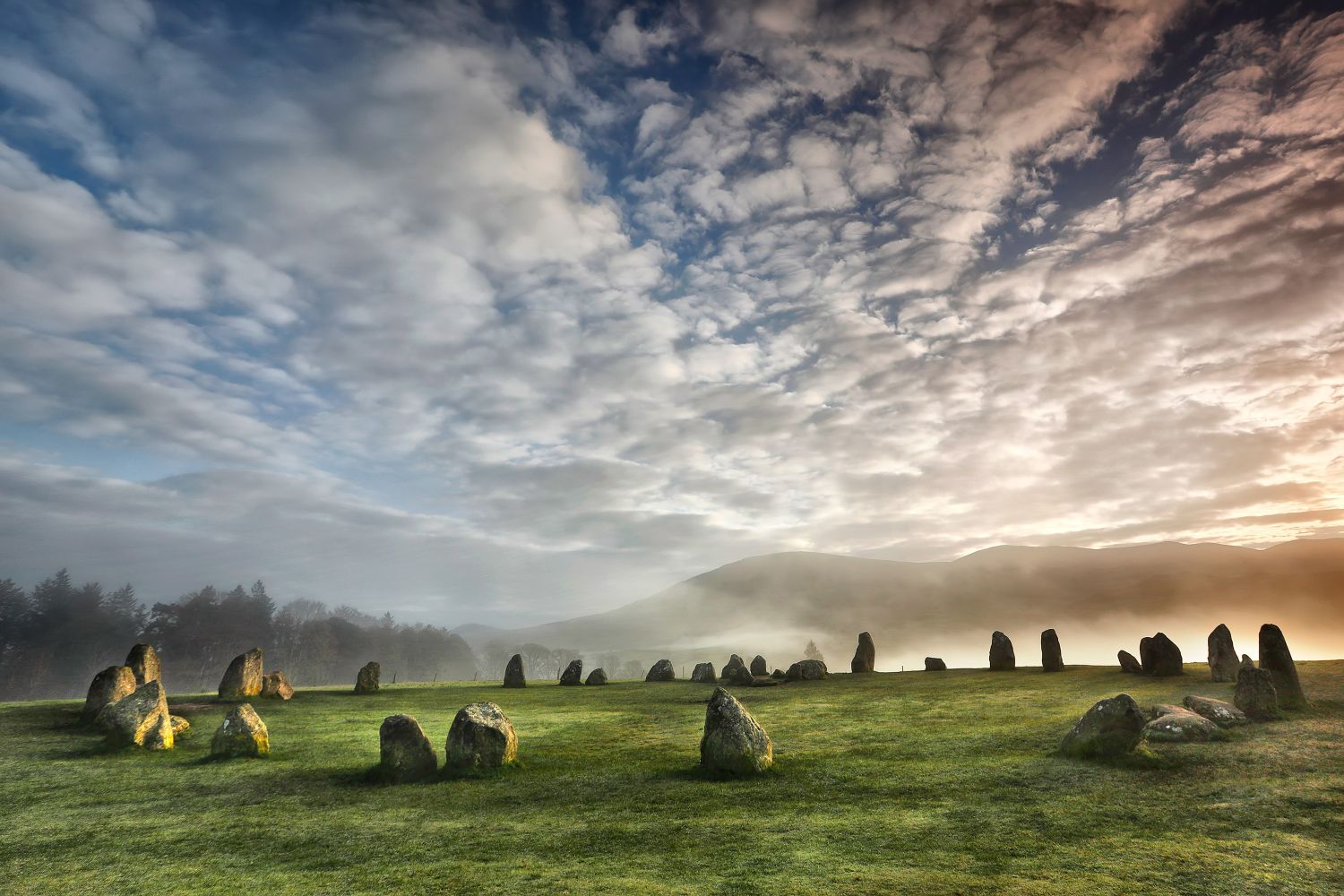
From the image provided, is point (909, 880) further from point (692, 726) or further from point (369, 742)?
point (369, 742)

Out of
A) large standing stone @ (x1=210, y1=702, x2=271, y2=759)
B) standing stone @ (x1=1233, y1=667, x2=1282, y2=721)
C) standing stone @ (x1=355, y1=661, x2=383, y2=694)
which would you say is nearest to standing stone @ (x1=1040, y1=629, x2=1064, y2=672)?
standing stone @ (x1=1233, y1=667, x2=1282, y2=721)

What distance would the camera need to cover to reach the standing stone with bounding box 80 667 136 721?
22.4 m

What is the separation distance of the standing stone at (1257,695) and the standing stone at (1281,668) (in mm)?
795

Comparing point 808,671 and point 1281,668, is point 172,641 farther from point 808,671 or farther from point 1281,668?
point 1281,668

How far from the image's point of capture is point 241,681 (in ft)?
98.4

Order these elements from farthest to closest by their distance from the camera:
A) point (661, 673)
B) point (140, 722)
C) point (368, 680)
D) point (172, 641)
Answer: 1. point (172, 641)
2. point (661, 673)
3. point (368, 680)
4. point (140, 722)

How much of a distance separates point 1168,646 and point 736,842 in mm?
22709

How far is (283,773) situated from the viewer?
1552cm

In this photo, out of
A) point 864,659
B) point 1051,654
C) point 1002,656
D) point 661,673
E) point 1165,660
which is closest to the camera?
point 1165,660

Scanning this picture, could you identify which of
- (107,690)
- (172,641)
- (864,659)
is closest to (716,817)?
(107,690)

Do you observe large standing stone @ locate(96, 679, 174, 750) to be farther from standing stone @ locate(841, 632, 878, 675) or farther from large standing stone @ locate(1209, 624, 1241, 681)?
large standing stone @ locate(1209, 624, 1241, 681)

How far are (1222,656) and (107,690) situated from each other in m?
38.4

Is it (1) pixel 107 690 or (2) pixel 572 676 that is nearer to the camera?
(1) pixel 107 690

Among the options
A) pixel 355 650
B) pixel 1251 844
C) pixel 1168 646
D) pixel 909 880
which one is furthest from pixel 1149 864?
pixel 355 650
